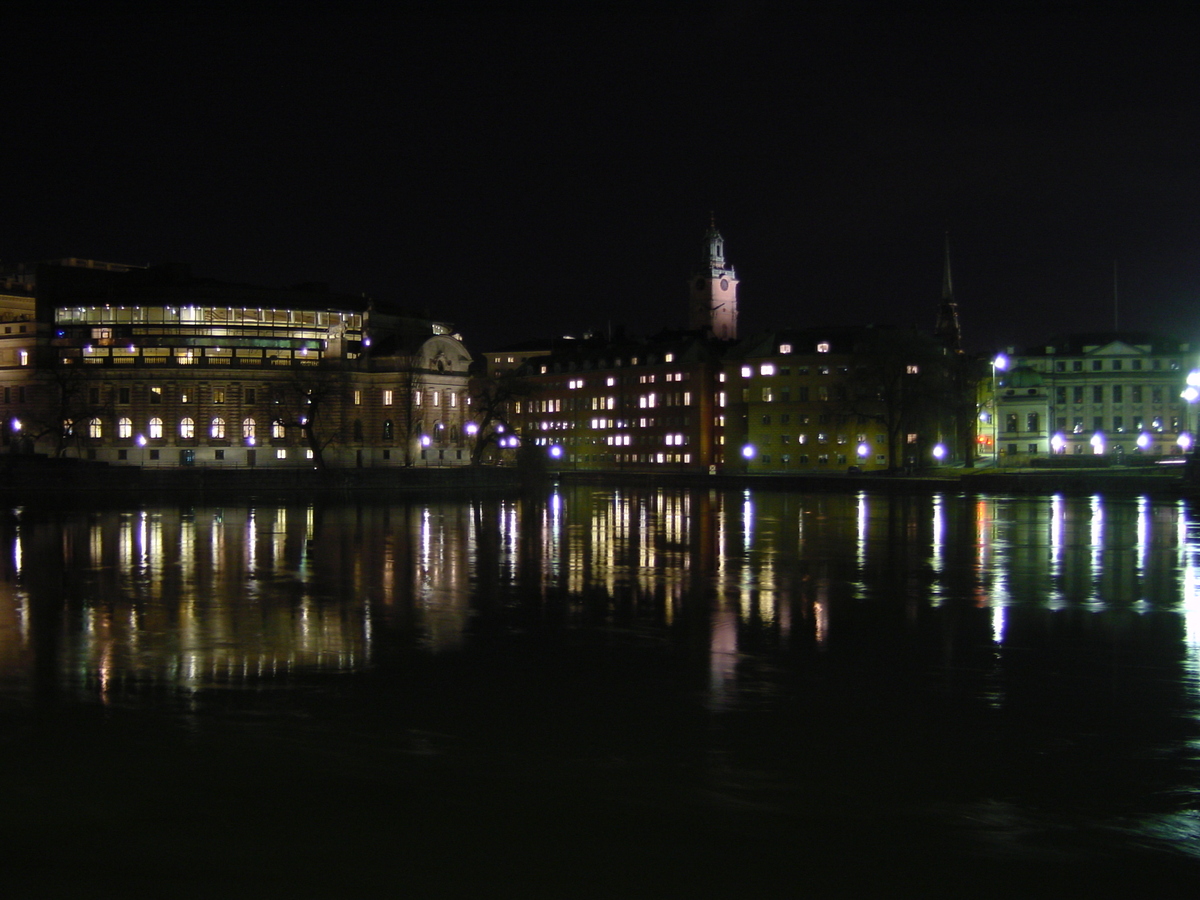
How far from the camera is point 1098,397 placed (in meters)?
138

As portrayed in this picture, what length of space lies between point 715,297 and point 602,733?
17828 cm

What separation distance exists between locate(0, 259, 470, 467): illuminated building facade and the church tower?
6307 cm

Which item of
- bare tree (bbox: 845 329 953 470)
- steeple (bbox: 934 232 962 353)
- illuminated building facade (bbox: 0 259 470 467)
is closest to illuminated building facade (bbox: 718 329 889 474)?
bare tree (bbox: 845 329 953 470)

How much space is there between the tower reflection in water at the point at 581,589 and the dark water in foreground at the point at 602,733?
0.54ft

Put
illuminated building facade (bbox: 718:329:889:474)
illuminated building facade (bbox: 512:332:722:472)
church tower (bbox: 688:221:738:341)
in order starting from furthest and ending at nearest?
church tower (bbox: 688:221:738:341), illuminated building facade (bbox: 512:332:722:472), illuminated building facade (bbox: 718:329:889:474)

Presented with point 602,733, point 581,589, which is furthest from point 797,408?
point 602,733

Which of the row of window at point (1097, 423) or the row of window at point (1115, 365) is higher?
the row of window at point (1115, 365)

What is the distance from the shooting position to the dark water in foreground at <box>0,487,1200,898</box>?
31.0ft

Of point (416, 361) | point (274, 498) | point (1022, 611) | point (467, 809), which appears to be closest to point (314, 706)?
point (467, 809)

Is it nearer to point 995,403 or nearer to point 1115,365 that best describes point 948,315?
point 1115,365

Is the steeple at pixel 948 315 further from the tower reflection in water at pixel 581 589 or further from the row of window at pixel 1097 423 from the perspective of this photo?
the tower reflection in water at pixel 581 589

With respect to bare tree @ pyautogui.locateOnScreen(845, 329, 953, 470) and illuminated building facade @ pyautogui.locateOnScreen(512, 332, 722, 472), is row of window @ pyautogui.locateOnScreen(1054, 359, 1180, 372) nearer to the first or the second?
bare tree @ pyautogui.locateOnScreen(845, 329, 953, 470)

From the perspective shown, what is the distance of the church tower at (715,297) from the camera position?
188 metres

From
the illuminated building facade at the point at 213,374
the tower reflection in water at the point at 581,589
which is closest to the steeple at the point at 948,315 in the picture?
the illuminated building facade at the point at 213,374
